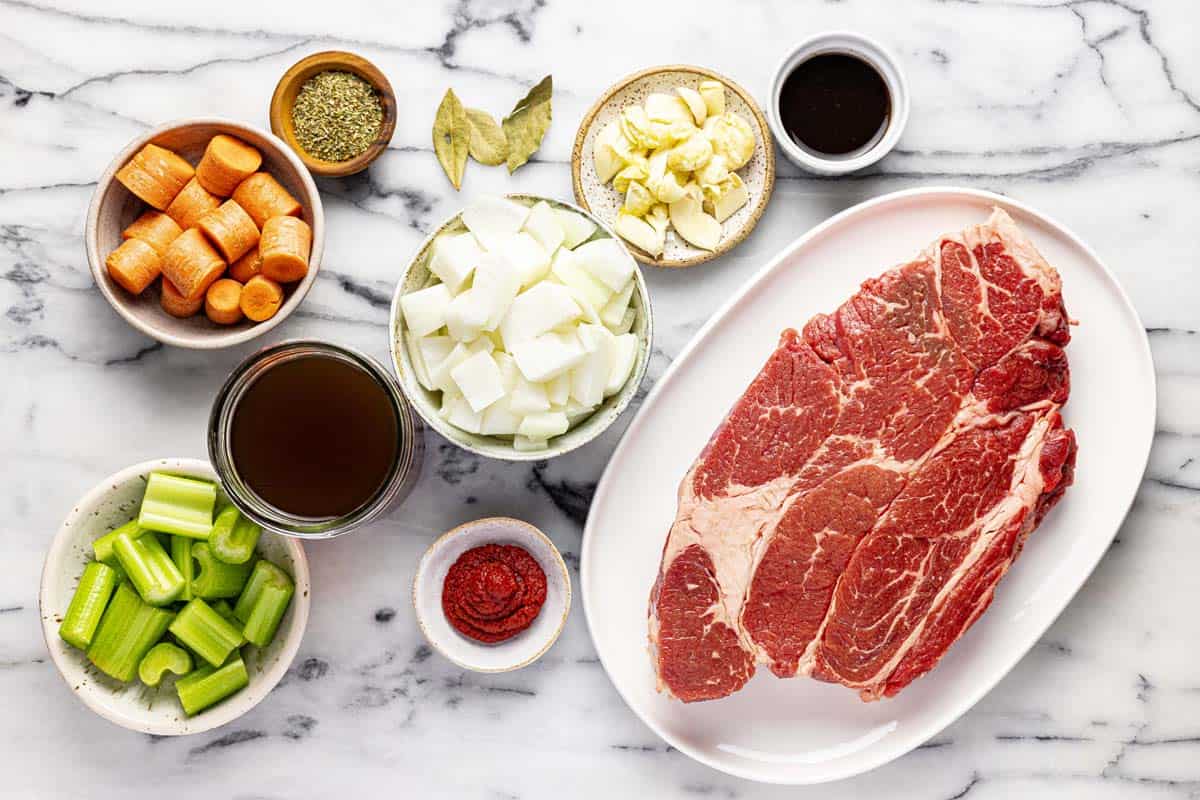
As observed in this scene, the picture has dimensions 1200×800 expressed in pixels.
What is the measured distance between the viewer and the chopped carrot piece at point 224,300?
93.3 inches

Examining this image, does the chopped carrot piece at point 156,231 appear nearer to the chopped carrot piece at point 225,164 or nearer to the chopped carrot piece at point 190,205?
the chopped carrot piece at point 190,205

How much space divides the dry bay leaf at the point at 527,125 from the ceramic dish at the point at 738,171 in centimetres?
12

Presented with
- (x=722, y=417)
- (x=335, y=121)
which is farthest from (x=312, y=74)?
(x=722, y=417)

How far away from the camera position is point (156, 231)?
92.8 inches

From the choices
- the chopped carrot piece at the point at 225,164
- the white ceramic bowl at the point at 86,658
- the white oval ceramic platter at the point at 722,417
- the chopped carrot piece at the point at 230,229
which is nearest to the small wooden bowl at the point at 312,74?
the chopped carrot piece at the point at 225,164

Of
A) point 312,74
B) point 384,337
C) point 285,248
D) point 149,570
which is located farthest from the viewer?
point 384,337

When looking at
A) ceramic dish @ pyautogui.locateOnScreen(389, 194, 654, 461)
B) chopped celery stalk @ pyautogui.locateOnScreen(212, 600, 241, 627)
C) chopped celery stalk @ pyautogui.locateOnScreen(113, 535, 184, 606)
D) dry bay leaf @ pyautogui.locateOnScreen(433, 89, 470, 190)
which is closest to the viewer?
ceramic dish @ pyautogui.locateOnScreen(389, 194, 654, 461)

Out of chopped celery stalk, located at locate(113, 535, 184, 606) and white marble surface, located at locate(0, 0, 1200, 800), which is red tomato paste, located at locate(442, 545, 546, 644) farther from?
chopped celery stalk, located at locate(113, 535, 184, 606)

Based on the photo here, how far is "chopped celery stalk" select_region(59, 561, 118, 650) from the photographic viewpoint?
236 cm

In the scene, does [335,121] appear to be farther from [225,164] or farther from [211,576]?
[211,576]

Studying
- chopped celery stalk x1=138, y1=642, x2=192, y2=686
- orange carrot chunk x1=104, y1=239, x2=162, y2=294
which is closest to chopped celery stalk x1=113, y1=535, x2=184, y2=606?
chopped celery stalk x1=138, y1=642, x2=192, y2=686

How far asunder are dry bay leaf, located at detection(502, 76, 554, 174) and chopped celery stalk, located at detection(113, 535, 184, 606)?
4.44 feet

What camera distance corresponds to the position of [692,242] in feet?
8.30

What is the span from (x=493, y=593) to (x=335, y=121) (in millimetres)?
1285
